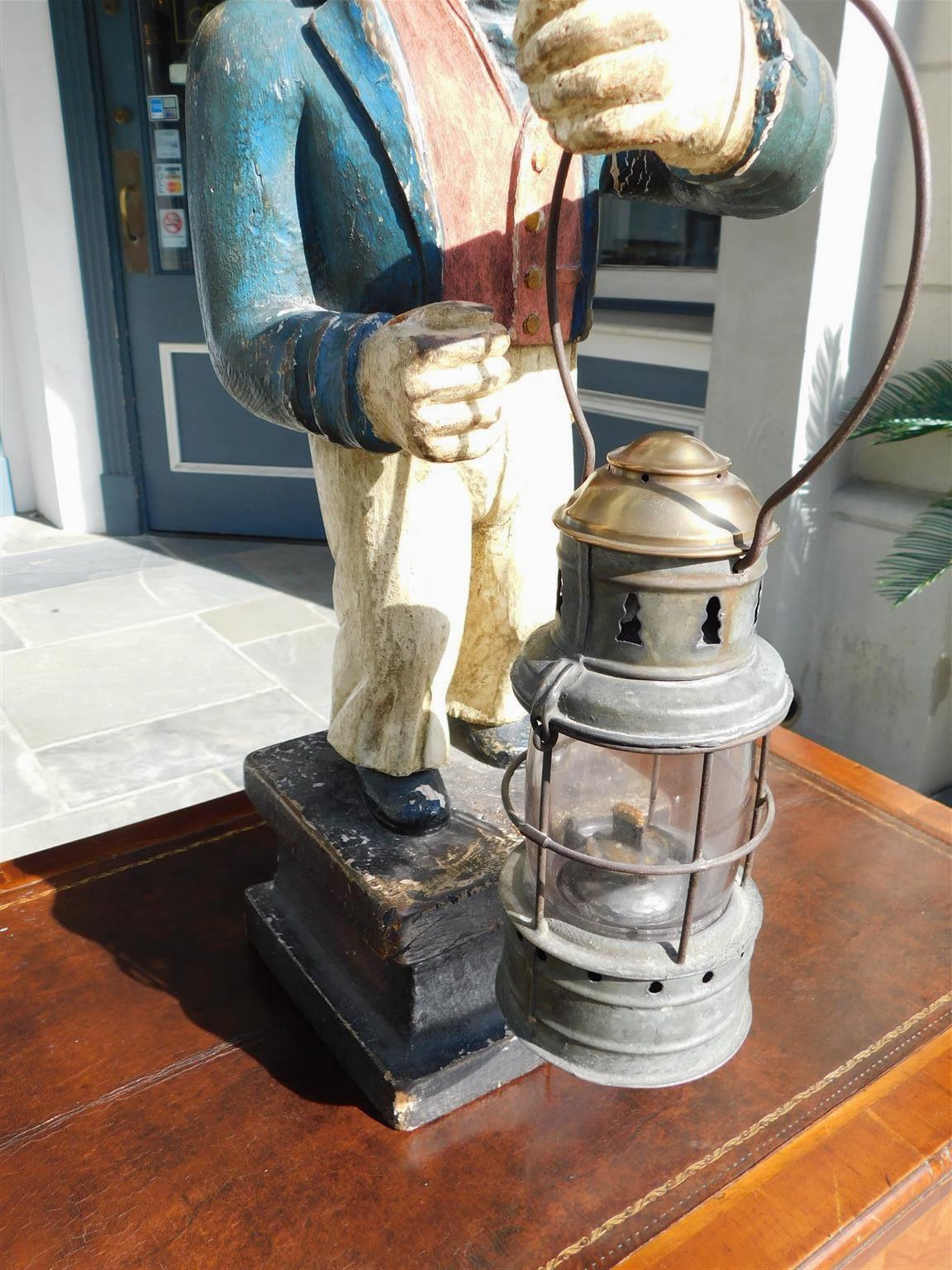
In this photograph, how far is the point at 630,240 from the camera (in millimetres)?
2955

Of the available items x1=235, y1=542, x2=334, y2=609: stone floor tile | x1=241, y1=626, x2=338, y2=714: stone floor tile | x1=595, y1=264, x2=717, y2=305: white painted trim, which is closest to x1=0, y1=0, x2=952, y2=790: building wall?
x1=595, y1=264, x2=717, y2=305: white painted trim

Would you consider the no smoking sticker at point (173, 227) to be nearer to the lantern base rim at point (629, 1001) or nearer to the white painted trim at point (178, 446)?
the white painted trim at point (178, 446)

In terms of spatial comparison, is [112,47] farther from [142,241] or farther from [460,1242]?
[460,1242]

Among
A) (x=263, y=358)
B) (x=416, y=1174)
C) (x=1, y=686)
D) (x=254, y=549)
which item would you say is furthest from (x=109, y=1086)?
(x=254, y=549)

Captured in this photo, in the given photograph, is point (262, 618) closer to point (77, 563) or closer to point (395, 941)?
point (77, 563)

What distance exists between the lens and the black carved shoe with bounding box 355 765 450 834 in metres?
1.12

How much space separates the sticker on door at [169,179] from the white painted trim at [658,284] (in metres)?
1.50

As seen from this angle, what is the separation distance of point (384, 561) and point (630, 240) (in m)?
2.25

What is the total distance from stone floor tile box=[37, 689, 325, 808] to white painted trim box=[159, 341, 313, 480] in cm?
137

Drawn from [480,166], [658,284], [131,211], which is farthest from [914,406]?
[131,211]

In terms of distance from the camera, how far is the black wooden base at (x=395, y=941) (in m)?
1.04

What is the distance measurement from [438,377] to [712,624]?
10.1 inches

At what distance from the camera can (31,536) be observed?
383 centimetres

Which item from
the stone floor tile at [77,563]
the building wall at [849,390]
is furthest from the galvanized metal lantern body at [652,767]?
the stone floor tile at [77,563]
